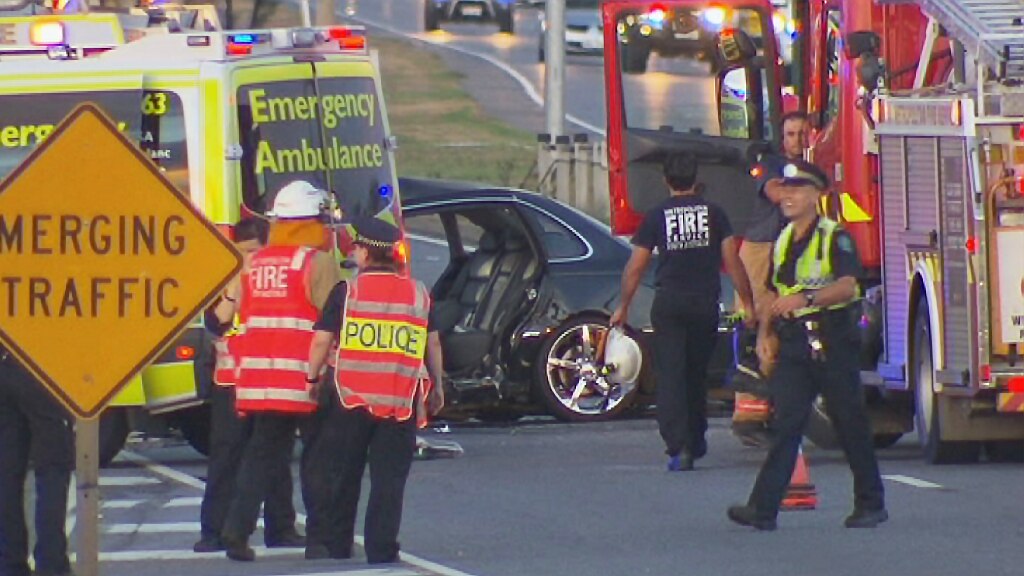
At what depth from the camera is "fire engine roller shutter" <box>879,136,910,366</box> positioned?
14.3m

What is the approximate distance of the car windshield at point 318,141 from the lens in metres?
13.9

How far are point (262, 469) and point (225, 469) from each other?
0.47m

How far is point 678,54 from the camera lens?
17.9 metres

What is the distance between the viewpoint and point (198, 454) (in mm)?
15547

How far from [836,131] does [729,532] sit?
4597mm

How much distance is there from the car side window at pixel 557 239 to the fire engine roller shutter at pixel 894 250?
2.54 metres

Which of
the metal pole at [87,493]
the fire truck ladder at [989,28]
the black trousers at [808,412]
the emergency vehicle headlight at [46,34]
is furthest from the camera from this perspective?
the emergency vehicle headlight at [46,34]

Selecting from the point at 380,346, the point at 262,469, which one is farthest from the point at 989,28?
the point at 262,469

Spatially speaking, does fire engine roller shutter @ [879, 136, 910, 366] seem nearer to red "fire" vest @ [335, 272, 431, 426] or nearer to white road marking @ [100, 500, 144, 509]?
white road marking @ [100, 500, 144, 509]

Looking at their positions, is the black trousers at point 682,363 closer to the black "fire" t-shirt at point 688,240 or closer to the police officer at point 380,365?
the black "fire" t-shirt at point 688,240

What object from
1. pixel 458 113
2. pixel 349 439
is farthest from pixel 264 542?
pixel 458 113

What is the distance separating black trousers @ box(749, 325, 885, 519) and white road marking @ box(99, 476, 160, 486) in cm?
391

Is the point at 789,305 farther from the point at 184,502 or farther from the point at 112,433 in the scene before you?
the point at 112,433

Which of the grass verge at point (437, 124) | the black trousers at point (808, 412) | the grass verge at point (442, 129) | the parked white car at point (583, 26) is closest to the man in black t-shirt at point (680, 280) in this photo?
the black trousers at point (808, 412)
